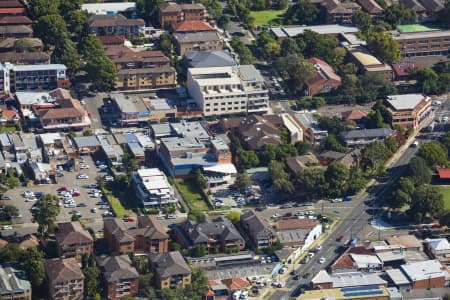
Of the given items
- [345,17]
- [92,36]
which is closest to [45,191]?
[92,36]

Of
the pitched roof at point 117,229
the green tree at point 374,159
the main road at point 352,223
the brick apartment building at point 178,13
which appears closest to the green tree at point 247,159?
the green tree at point 374,159

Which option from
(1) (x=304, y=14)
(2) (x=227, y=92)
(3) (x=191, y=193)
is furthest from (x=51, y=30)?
(3) (x=191, y=193)

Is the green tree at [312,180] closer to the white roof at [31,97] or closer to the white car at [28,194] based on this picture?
the white car at [28,194]

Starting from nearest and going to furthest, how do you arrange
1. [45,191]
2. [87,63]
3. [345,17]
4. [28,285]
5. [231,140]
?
A: [28,285]
[45,191]
[231,140]
[87,63]
[345,17]

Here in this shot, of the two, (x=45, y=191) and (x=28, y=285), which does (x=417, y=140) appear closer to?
(x=45, y=191)

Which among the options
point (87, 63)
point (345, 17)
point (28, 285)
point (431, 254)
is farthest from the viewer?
point (345, 17)

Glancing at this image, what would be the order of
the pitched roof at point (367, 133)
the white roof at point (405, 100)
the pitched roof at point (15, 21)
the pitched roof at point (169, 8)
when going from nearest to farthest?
the pitched roof at point (367, 133)
the white roof at point (405, 100)
the pitched roof at point (15, 21)
the pitched roof at point (169, 8)
